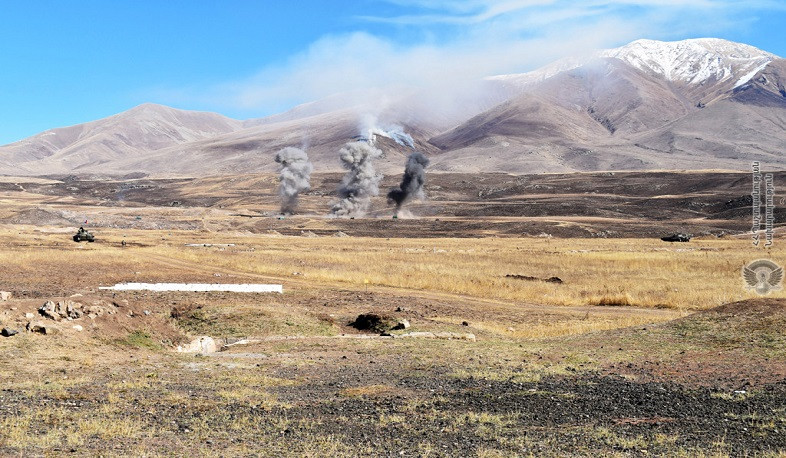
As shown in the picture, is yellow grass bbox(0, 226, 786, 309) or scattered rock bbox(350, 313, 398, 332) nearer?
scattered rock bbox(350, 313, 398, 332)

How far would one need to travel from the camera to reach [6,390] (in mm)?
14570

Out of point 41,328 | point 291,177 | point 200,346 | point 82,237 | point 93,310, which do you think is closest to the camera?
point 41,328

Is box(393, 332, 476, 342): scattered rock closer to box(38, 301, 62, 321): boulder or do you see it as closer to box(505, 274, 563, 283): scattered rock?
box(38, 301, 62, 321): boulder

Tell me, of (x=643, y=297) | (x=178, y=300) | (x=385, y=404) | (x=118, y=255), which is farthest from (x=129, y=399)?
(x=118, y=255)

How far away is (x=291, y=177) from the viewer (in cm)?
15038

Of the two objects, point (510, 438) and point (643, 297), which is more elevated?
point (510, 438)

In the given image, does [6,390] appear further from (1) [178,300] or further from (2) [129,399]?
(1) [178,300]

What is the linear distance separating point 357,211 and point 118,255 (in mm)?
91101

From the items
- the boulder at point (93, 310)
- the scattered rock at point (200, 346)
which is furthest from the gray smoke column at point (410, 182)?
the boulder at point (93, 310)

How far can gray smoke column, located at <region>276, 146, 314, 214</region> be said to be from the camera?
149125 millimetres

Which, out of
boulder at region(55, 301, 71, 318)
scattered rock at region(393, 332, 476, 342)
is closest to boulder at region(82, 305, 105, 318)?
boulder at region(55, 301, 71, 318)

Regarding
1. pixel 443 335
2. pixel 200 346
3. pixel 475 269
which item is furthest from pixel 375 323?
pixel 475 269

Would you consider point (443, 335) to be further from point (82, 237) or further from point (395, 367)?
point (82, 237)

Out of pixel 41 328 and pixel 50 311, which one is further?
pixel 50 311
